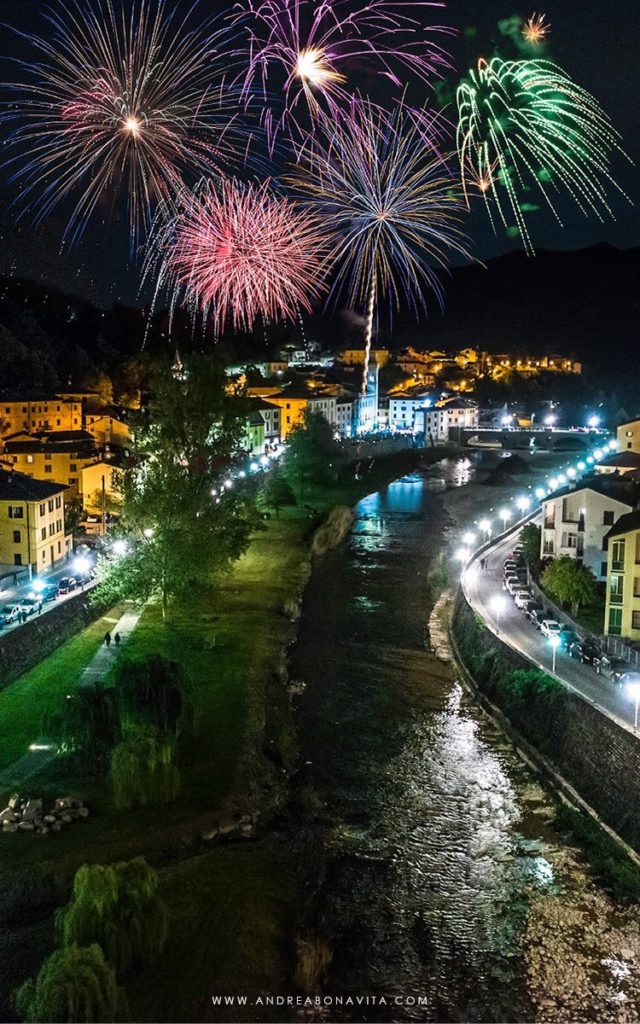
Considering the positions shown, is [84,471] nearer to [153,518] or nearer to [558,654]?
[153,518]

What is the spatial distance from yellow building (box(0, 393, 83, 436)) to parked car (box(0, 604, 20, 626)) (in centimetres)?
1569

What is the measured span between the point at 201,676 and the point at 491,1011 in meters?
8.53

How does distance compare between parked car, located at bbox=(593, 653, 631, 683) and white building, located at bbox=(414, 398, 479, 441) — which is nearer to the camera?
parked car, located at bbox=(593, 653, 631, 683)

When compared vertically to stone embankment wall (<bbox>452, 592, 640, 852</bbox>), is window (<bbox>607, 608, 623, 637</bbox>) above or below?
above

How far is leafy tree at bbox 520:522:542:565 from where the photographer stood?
869 inches

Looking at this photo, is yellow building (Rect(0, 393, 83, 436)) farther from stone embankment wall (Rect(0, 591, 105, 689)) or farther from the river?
the river

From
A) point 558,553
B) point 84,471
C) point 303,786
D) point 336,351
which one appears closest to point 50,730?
point 303,786

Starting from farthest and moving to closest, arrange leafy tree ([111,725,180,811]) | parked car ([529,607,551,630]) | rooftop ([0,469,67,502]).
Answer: rooftop ([0,469,67,502]), parked car ([529,607,551,630]), leafy tree ([111,725,180,811])

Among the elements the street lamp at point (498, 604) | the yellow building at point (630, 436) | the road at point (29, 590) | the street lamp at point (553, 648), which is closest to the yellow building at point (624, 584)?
the street lamp at point (553, 648)

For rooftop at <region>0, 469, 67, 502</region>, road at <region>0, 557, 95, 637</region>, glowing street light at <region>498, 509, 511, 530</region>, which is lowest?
glowing street light at <region>498, 509, 511, 530</region>

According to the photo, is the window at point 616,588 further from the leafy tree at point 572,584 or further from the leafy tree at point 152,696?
the leafy tree at point 152,696

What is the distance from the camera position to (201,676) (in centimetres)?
1596

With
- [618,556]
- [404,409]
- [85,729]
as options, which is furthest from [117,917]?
[404,409]

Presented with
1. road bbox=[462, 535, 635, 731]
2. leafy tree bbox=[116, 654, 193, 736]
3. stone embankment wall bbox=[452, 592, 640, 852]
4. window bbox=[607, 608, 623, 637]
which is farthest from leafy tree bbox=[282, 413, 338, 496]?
leafy tree bbox=[116, 654, 193, 736]
